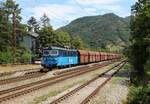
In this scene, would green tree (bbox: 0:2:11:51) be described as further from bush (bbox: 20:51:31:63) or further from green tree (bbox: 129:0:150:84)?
green tree (bbox: 129:0:150:84)

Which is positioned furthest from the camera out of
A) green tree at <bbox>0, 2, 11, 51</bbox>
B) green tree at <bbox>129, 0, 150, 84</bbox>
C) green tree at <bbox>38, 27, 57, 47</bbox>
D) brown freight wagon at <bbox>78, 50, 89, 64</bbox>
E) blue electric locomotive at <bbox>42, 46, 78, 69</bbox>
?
green tree at <bbox>38, 27, 57, 47</bbox>

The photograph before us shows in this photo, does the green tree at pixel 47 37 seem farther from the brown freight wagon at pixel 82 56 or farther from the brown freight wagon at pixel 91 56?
the brown freight wagon at pixel 82 56

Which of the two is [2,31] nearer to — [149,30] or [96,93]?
[149,30]

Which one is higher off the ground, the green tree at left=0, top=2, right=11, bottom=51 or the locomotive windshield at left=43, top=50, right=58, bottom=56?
the green tree at left=0, top=2, right=11, bottom=51

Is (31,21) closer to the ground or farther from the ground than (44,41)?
farther from the ground

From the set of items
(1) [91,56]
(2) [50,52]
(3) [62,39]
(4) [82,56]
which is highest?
(3) [62,39]

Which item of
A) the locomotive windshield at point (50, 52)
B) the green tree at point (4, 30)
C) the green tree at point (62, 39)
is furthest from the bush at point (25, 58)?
the locomotive windshield at point (50, 52)

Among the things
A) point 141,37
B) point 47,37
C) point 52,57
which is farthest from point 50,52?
point 47,37

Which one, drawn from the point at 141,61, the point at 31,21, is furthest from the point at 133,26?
the point at 31,21

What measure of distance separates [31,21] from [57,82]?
14800cm

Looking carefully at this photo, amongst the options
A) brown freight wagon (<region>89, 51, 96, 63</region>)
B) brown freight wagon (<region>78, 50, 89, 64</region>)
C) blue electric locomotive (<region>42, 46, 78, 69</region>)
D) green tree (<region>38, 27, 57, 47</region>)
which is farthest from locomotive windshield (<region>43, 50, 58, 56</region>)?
green tree (<region>38, 27, 57, 47</region>)

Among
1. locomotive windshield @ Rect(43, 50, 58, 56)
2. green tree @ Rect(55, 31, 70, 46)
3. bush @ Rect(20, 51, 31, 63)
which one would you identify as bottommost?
bush @ Rect(20, 51, 31, 63)

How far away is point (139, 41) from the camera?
1576 inches

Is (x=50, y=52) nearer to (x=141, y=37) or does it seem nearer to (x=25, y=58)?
(x=141, y=37)
